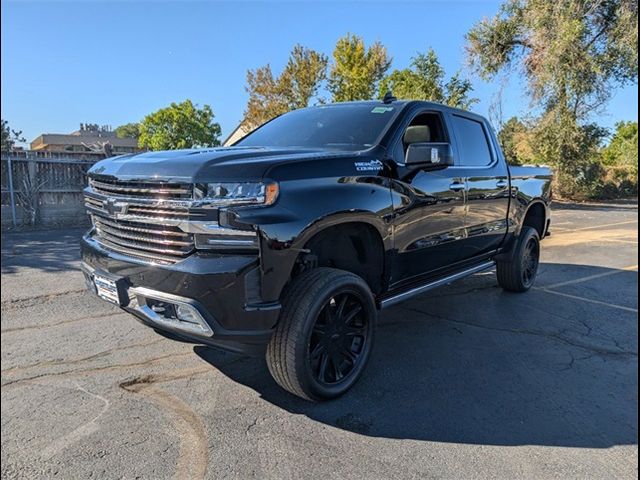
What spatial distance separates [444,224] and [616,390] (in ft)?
5.77

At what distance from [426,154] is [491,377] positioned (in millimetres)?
1728

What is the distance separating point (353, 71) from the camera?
73.8ft

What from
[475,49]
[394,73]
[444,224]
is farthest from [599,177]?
[444,224]

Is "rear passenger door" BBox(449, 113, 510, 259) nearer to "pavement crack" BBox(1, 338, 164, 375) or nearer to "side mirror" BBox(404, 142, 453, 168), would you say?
"side mirror" BBox(404, 142, 453, 168)

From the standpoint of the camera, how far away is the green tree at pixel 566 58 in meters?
18.2

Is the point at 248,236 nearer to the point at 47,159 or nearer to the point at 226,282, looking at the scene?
the point at 226,282

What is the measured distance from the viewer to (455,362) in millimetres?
3703

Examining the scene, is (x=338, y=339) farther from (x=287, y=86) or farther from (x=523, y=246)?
(x=287, y=86)

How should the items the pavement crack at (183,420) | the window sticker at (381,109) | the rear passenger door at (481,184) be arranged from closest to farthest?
the pavement crack at (183,420) → the window sticker at (381,109) → the rear passenger door at (481,184)

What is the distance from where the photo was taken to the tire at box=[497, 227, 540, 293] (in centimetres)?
560

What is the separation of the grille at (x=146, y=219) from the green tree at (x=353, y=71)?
66.6 feet

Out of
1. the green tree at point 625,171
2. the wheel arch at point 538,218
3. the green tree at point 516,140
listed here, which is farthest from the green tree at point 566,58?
the wheel arch at point 538,218

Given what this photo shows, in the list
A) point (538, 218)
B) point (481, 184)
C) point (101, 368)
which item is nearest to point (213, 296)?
point (101, 368)

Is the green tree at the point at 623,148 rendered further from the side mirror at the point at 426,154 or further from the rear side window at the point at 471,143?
the side mirror at the point at 426,154
